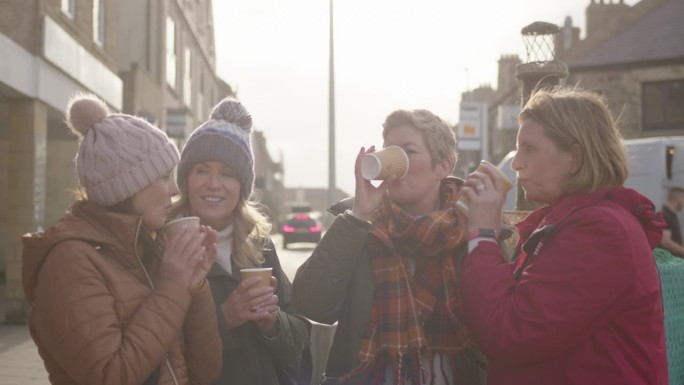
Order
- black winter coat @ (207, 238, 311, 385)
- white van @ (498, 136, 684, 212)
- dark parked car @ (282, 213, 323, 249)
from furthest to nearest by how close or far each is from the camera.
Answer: dark parked car @ (282, 213, 323, 249), white van @ (498, 136, 684, 212), black winter coat @ (207, 238, 311, 385)

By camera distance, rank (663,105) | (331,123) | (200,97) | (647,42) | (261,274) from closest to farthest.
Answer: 1. (261,274)
2. (331,123)
3. (663,105)
4. (647,42)
5. (200,97)

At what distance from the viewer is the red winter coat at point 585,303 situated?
2.10m

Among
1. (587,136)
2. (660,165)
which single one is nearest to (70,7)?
(660,165)

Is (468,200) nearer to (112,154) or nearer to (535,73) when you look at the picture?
(112,154)

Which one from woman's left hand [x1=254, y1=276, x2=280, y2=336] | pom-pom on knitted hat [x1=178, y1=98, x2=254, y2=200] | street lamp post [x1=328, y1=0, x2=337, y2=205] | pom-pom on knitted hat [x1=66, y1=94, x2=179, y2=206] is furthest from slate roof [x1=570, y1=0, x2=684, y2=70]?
pom-pom on knitted hat [x1=66, y1=94, x2=179, y2=206]

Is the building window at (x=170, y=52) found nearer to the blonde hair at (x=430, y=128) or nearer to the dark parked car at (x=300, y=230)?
the dark parked car at (x=300, y=230)

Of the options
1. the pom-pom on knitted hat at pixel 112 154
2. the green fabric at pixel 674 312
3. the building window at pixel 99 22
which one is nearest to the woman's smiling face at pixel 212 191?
the pom-pom on knitted hat at pixel 112 154

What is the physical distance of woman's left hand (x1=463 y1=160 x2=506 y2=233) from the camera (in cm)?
240

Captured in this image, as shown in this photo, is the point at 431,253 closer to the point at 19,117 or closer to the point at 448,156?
the point at 448,156

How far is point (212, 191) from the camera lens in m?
3.14

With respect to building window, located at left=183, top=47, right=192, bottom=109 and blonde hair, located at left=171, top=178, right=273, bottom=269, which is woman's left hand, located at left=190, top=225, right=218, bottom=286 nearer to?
blonde hair, located at left=171, top=178, right=273, bottom=269

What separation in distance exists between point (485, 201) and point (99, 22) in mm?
12954

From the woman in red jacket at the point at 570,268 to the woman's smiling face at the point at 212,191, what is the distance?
1.15 metres

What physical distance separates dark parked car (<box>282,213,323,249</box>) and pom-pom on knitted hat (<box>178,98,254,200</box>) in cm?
3222
